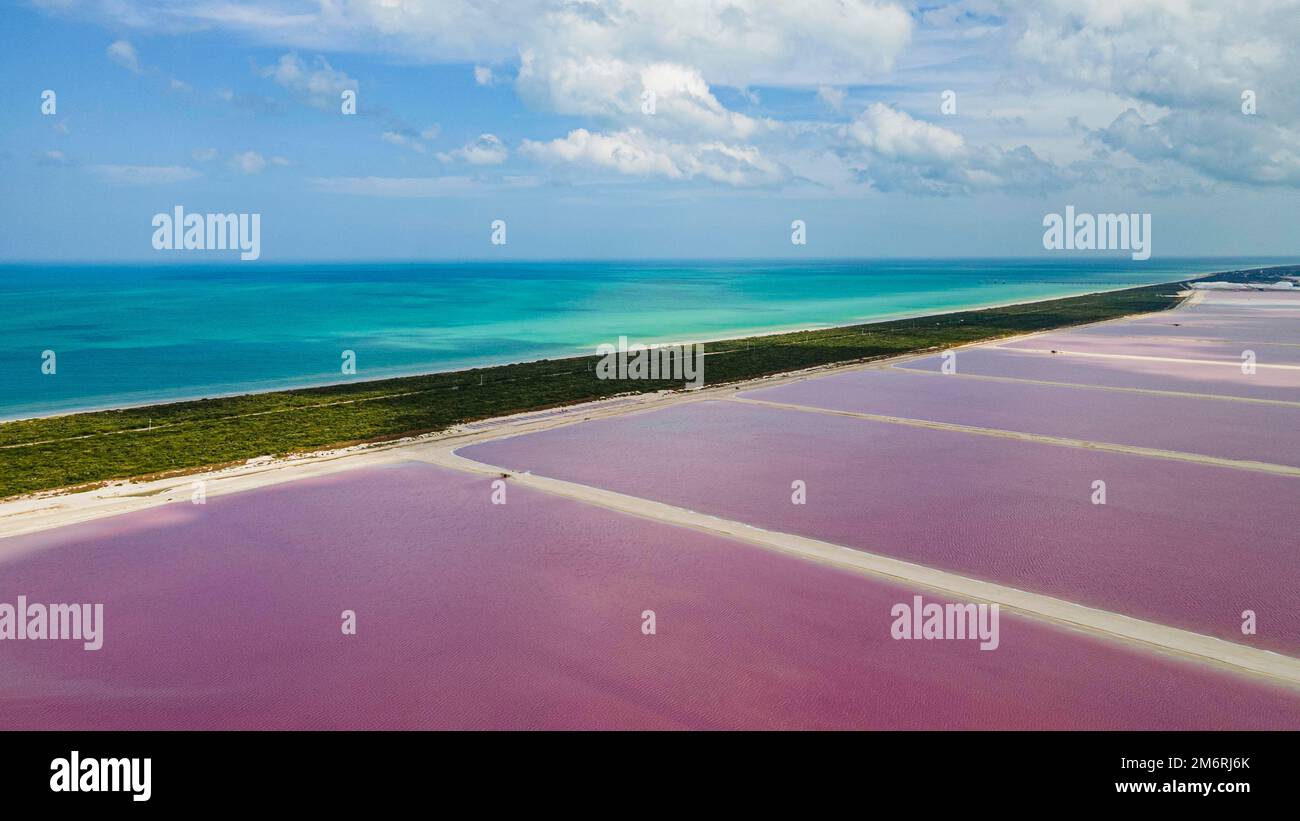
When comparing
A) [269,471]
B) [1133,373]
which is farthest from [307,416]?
[1133,373]

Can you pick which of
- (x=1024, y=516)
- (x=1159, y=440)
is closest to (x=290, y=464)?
(x=1024, y=516)

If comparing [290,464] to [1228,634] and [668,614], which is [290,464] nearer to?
[668,614]

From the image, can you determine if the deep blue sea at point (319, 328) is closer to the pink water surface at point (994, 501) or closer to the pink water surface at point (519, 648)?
the pink water surface at point (994, 501)

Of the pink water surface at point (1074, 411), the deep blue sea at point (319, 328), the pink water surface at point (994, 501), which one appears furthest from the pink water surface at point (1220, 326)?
the pink water surface at point (994, 501)

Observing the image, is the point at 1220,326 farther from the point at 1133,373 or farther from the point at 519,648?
the point at 519,648

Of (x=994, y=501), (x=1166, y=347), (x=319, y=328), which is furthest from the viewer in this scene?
(x=319, y=328)

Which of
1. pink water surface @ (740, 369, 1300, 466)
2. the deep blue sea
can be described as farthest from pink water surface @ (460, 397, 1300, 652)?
the deep blue sea

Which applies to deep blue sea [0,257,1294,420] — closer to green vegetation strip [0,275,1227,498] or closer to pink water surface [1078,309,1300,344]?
green vegetation strip [0,275,1227,498]
